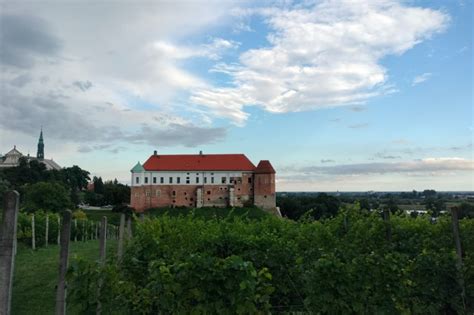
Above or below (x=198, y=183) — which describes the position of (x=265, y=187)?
below

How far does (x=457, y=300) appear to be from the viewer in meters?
5.11

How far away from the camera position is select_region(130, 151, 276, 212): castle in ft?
218

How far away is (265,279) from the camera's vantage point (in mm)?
4191

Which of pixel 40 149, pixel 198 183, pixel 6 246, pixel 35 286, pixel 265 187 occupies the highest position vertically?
pixel 40 149

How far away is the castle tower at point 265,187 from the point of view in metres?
63.4

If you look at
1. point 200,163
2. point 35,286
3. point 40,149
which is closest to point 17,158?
point 40,149

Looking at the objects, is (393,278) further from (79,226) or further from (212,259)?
(79,226)

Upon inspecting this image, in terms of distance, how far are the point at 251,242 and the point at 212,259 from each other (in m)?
2.79

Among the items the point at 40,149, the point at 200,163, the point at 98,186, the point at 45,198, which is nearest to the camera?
the point at 45,198

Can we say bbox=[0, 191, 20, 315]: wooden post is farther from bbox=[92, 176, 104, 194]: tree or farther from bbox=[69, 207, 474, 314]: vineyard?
bbox=[92, 176, 104, 194]: tree

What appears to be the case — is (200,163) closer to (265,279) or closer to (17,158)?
(265,279)

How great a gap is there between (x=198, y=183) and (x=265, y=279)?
6436 centimetres

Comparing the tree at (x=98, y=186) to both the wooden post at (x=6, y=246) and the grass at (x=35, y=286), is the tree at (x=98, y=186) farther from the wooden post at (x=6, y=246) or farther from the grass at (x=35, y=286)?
the wooden post at (x=6, y=246)

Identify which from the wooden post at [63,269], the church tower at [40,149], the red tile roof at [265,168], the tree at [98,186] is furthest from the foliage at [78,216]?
the church tower at [40,149]
